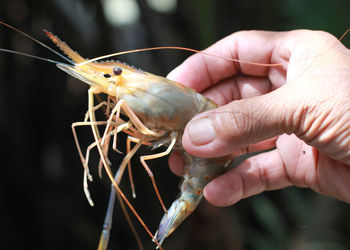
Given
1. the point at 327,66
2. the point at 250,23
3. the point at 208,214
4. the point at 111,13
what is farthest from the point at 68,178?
the point at 327,66

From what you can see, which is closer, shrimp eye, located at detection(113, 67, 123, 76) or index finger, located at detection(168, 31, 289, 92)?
shrimp eye, located at detection(113, 67, 123, 76)

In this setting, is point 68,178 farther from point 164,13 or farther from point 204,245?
point 164,13

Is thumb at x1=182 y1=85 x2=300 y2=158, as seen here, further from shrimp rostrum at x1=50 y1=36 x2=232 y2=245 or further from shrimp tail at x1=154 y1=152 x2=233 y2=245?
shrimp tail at x1=154 y1=152 x2=233 y2=245

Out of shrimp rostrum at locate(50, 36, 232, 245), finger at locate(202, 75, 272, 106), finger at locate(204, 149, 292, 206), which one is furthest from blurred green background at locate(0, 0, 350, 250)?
shrimp rostrum at locate(50, 36, 232, 245)

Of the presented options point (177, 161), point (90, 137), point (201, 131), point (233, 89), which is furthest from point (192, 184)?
point (90, 137)

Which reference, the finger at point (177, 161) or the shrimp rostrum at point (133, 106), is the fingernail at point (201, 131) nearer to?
the shrimp rostrum at point (133, 106)

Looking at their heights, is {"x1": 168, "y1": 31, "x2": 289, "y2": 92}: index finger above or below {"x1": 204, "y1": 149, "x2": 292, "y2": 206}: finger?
above

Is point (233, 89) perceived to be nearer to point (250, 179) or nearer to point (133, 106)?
point (250, 179)
